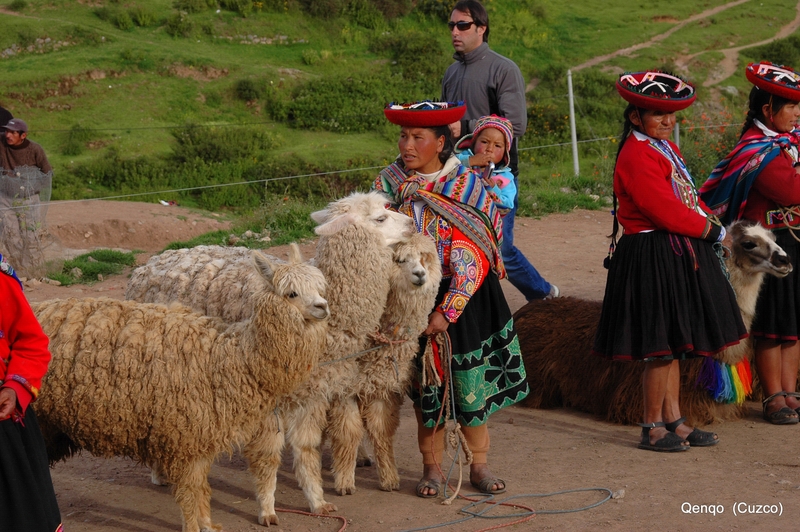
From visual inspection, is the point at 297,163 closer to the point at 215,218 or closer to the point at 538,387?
the point at 215,218

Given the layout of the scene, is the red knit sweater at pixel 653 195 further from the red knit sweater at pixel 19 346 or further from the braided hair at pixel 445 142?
the red knit sweater at pixel 19 346

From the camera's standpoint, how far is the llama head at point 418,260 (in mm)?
3996

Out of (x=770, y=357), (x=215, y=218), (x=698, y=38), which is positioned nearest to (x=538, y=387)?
(x=770, y=357)

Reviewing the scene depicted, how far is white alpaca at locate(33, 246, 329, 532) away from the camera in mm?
3648

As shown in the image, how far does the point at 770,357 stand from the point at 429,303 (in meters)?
2.51

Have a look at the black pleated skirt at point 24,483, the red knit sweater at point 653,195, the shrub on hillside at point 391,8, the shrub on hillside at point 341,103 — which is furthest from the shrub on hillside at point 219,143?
the black pleated skirt at point 24,483

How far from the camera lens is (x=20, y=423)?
2.97 m

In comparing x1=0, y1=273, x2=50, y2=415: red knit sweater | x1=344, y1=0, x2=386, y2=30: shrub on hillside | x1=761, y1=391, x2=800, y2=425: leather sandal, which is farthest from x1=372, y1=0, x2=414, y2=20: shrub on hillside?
x1=0, y1=273, x2=50, y2=415: red knit sweater

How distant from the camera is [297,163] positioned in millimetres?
16797

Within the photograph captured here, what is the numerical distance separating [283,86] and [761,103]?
16.7 metres

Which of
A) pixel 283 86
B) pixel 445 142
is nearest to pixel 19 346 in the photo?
pixel 445 142

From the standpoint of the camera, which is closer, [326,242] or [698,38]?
[326,242]

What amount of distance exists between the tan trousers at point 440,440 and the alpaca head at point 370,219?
0.99 metres

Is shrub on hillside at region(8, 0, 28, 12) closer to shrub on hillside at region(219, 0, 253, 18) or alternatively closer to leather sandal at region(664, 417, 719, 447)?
shrub on hillside at region(219, 0, 253, 18)
